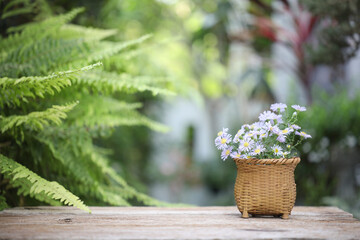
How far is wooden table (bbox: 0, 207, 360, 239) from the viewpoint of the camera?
85cm

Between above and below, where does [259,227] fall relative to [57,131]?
below

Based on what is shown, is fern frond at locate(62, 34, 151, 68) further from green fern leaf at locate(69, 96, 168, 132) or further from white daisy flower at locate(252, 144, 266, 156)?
white daisy flower at locate(252, 144, 266, 156)

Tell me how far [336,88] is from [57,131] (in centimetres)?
229

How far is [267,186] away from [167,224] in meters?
0.29

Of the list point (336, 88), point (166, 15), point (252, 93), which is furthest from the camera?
point (166, 15)

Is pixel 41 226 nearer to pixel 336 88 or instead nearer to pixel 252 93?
pixel 336 88

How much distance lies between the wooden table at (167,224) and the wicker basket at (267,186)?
1.3 inches

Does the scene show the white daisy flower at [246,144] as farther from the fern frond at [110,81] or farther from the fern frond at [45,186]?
the fern frond at [45,186]

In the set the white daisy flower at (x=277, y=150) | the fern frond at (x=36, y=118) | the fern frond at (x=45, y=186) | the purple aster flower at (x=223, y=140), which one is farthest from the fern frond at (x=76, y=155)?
the white daisy flower at (x=277, y=150)

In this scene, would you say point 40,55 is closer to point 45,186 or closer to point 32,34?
point 32,34

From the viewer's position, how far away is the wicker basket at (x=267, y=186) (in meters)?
1.01

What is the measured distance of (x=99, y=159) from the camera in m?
1.40

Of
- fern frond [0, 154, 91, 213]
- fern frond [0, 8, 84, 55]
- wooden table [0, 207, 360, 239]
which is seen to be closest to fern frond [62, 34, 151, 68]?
fern frond [0, 8, 84, 55]

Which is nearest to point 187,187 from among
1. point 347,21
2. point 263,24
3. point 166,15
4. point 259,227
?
point 166,15
